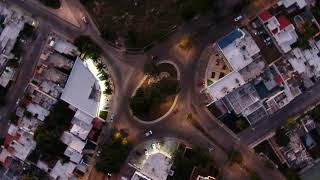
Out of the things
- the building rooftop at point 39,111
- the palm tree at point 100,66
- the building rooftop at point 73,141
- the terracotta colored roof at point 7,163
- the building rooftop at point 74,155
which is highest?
the palm tree at point 100,66

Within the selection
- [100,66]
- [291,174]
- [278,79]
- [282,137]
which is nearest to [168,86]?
[100,66]

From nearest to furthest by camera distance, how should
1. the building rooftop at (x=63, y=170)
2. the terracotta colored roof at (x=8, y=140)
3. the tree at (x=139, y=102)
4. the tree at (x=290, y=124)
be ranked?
the tree at (x=290, y=124) < the tree at (x=139, y=102) < the building rooftop at (x=63, y=170) < the terracotta colored roof at (x=8, y=140)

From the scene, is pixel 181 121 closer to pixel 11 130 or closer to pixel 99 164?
pixel 99 164

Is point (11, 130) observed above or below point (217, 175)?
below

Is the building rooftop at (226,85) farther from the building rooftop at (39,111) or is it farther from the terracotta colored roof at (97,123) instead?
the building rooftop at (39,111)

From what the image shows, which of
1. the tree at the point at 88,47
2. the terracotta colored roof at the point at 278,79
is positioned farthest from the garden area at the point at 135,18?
the terracotta colored roof at the point at 278,79

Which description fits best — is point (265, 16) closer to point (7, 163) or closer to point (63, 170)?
point (63, 170)

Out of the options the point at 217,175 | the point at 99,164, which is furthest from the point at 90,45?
the point at 217,175

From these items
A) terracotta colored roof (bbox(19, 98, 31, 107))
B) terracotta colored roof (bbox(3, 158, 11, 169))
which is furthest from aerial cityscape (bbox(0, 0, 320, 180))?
terracotta colored roof (bbox(3, 158, 11, 169))
